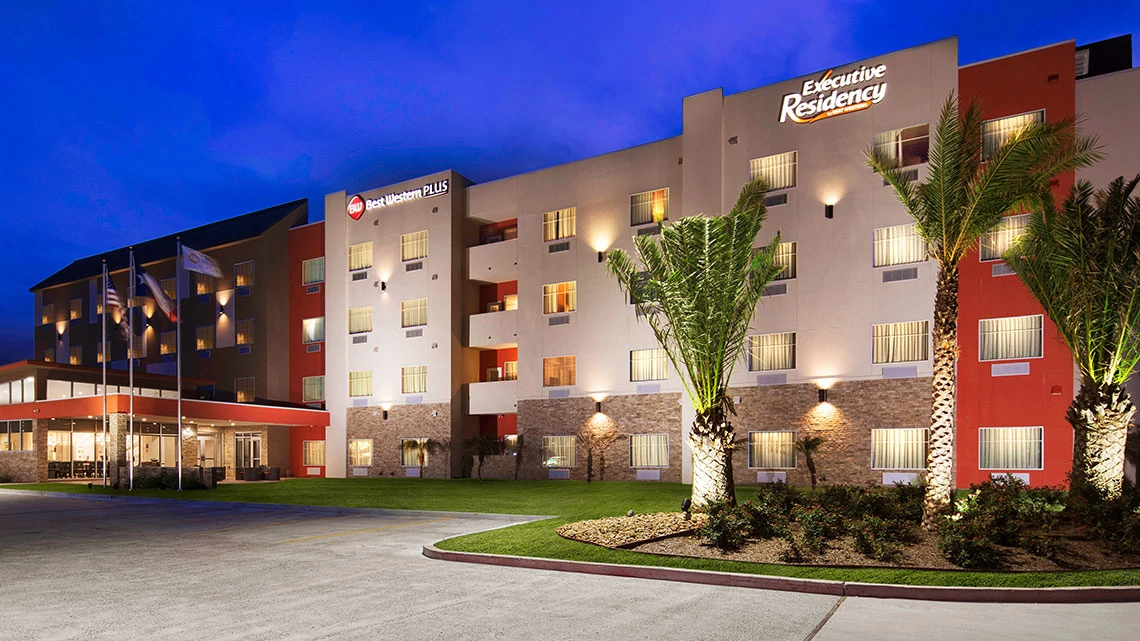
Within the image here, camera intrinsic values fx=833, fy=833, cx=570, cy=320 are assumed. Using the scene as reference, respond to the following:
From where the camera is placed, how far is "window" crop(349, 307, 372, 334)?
4816cm

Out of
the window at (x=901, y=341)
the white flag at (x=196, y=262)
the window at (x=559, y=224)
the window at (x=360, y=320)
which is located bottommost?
the window at (x=901, y=341)

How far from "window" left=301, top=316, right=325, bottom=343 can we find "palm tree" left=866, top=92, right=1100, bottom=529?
134 feet

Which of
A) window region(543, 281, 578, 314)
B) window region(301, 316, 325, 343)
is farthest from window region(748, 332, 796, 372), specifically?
window region(301, 316, 325, 343)

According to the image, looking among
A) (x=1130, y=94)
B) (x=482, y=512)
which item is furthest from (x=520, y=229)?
(x=1130, y=94)

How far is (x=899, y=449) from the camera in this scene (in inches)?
1227

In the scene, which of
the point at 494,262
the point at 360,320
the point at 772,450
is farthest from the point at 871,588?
the point at 360,320

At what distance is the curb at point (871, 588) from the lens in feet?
34.8

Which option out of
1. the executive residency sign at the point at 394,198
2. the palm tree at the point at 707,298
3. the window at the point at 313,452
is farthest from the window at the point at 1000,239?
the window at the point at 313,452

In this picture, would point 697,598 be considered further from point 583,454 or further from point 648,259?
point 583,454

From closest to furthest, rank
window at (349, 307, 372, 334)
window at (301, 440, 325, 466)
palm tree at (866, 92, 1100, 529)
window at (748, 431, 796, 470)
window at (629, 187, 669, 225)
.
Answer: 1. palm tree at (866, 92, 1100, 529)
2. window at (748, 431, 796, 470)
3. window at (629, 187, 669, 225)
4. window at (349, 307, 372, 334)
5. window at (301, 440, 325, 466)

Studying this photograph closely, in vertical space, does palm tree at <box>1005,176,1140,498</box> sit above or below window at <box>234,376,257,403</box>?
above

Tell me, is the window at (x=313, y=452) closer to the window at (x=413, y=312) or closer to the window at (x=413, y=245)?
the window at (x=413, y=312)

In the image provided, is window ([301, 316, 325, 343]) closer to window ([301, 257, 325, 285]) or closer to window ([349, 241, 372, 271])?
window ([301, 257, 325, 285])

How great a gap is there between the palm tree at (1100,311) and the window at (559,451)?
24.3 meters
